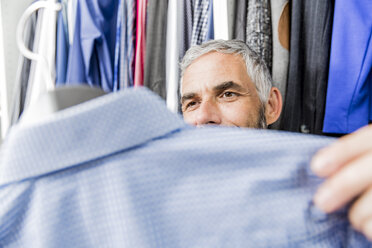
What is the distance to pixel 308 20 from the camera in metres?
0.96

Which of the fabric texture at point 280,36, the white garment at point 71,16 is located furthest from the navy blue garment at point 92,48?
the fabric texture at point 280,36

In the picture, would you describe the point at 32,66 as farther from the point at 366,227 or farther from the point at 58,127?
the point at 366,227

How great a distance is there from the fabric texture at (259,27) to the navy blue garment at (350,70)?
208 millimetres

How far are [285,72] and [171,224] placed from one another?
0.84 m

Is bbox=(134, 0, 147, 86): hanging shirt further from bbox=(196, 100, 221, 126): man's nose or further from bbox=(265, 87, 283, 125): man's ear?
bbox=(265, 87, 283, 125): man's ear

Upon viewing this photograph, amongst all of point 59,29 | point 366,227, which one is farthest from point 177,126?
point 59,29

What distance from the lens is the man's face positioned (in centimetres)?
104

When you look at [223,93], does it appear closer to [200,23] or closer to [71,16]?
[200,23]

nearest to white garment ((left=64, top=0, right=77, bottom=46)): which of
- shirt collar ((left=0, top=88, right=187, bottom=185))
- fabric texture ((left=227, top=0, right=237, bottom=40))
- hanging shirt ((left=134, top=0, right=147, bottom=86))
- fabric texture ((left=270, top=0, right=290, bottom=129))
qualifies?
hanging shirt ((left=134, top=0, right=147, bottom=86))

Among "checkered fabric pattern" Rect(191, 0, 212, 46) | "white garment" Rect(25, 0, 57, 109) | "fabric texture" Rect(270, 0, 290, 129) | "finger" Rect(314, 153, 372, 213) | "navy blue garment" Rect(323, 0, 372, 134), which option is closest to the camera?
"finger" Rect(314, 153, 372, 213)

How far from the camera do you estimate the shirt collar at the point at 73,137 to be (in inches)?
10.2

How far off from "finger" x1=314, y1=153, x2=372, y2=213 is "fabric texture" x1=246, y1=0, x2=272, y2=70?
2.68ft

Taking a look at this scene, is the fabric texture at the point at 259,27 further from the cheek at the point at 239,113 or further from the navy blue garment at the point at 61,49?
the navy blue garment at the point at 61,49

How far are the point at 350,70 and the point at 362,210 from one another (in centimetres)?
72
